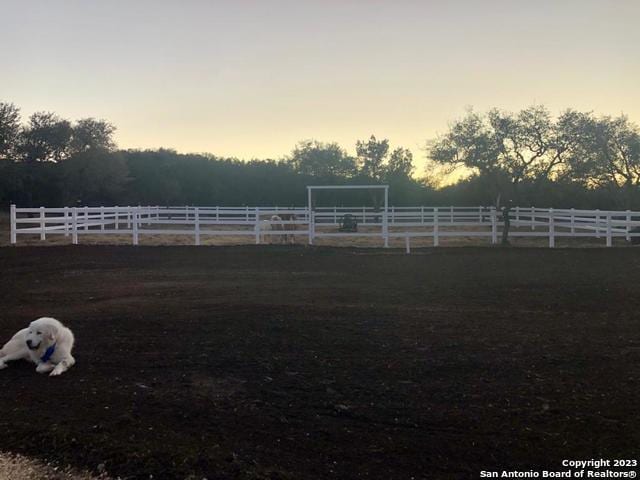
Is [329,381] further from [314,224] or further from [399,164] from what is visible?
[399,164]

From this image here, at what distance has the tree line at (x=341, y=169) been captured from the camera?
1895cm

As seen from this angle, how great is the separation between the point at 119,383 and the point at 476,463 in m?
2.84

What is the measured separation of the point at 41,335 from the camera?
470 cm

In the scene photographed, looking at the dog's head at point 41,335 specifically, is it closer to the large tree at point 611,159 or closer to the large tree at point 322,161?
the large tree at point 611,159

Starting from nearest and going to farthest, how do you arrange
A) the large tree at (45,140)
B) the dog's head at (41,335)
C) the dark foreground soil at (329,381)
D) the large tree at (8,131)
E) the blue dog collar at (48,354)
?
1. the dark foreground soil at (329,381)
2. the dog's head at (41,335)
3. the blue dog collar at (48,354)
4. the large tree at (8,131)
5. the large tree at (45,140)

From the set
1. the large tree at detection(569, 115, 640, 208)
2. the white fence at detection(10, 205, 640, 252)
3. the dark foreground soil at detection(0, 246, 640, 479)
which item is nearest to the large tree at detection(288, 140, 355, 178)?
the white fence at detection(10, 205, 640, 252)

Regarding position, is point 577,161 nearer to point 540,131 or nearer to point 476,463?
point 540,131

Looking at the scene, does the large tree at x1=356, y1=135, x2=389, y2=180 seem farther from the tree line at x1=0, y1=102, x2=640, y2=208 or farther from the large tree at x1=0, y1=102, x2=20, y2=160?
the large tree at x1=0, y1=102, x2=20, y2=160

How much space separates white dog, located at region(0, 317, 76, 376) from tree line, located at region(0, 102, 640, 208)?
16410 millimetres

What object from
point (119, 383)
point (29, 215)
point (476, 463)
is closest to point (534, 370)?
point (476, 463)

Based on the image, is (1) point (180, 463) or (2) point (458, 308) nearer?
(1) point (180, 463)

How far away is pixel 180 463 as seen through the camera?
3.19m

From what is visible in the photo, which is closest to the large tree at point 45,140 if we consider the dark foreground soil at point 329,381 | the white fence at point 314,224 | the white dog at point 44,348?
the white fence at point 314,224

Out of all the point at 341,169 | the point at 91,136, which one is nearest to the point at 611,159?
the point at 341,169
